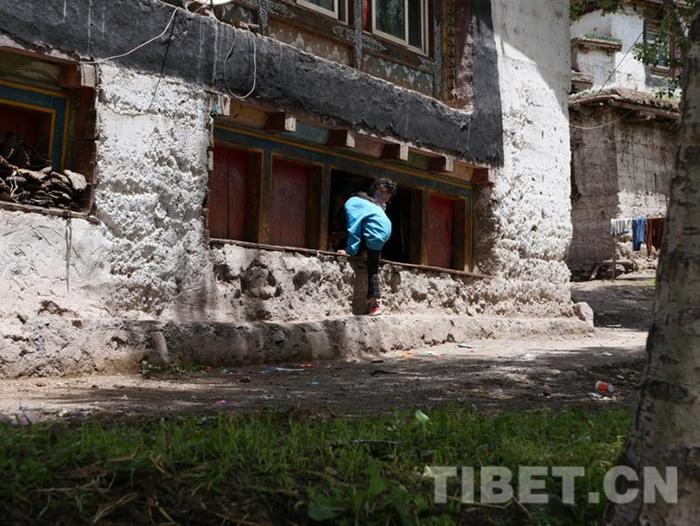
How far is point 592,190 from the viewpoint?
68.1 feet

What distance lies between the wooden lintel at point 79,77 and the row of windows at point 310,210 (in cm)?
162

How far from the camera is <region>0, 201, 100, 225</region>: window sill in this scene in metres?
6.66

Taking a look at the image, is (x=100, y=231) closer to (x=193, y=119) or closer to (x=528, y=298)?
(x=193, y=119)

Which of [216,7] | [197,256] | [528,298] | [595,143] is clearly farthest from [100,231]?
[595,143]

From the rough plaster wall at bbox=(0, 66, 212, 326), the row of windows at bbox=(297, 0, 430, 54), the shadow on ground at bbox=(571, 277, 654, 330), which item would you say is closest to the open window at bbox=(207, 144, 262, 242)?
the rough plaster wall at bbox=(0, 66, 212, 326)

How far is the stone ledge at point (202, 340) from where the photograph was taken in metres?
6.55

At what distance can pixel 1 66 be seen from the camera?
688cm

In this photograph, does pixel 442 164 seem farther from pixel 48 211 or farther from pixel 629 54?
pixel 629 54

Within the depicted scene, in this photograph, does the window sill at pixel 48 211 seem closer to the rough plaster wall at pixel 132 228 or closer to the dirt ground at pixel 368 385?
the rough plaster wall at pixel 132 228

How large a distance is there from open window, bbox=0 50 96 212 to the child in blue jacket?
3108mm

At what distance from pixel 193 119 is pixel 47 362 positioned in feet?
8.52

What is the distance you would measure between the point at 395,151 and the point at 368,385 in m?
4.21

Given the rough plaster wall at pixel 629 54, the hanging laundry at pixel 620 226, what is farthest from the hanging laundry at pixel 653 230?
the rough plaster wall at pixel 629 54

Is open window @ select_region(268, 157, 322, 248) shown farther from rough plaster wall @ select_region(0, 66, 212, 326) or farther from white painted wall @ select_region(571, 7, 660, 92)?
white painted wall @ select_region(571, 7, 660, 92)
